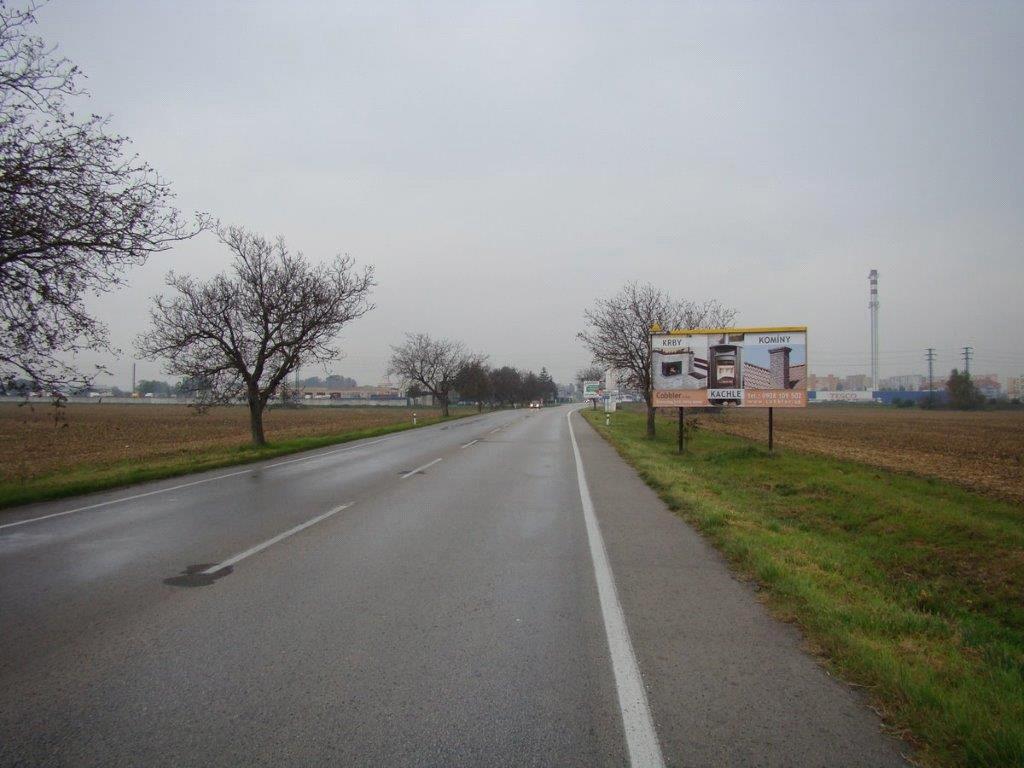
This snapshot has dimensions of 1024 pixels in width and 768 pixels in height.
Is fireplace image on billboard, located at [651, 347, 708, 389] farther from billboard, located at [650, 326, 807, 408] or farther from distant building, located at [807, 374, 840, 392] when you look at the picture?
distant building, located at [807, 374, 840, 392]

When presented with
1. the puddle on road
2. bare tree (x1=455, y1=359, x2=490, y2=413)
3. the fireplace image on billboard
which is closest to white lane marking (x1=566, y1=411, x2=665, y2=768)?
the puddle on road

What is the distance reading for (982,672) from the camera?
4230mm

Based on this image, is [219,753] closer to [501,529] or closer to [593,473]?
[501,529]

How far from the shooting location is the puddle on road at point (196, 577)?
604 cm

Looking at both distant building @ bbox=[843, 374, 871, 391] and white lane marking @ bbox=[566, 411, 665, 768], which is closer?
white lane marking @ bbox=[566, 411, 665, 768]

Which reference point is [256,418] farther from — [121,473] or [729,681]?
[729,681]

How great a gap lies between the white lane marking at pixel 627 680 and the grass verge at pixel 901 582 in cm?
130

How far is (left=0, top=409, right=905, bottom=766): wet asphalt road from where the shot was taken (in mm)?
3264

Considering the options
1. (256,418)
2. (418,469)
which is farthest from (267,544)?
(256,418)

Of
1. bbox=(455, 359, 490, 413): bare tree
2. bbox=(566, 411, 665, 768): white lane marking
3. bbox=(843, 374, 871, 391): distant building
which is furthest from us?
bbox=(843, 374, 871, 391): distant building

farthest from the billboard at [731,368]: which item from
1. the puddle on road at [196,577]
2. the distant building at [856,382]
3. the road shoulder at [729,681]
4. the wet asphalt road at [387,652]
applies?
the distant building at [856,382]

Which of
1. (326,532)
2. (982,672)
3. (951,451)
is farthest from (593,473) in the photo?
(951,451)

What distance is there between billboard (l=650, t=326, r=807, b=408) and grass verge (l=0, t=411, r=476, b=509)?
41.7 ft

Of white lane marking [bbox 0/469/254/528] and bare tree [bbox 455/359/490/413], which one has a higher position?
bare tree [bbox 455/359/490/413]
